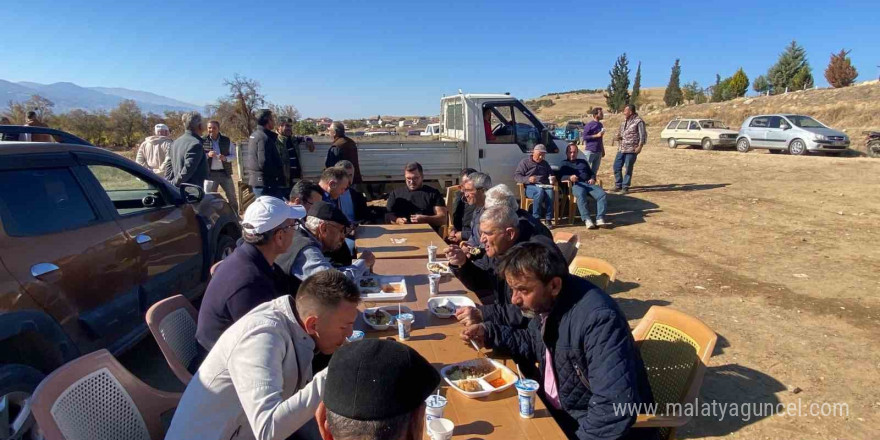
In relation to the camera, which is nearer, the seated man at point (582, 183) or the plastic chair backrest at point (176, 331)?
the plastic chair backrest at point (176, 331)

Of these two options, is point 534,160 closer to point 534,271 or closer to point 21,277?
point 534,271

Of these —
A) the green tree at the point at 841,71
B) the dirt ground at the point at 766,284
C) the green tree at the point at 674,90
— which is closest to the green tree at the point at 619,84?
the green tree at the point at 674,90

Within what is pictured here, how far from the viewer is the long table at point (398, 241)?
4.43 meters

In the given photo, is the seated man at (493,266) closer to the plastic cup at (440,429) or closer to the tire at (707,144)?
the plastic cup at (440,429)

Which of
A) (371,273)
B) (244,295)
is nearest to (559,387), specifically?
(244,295)

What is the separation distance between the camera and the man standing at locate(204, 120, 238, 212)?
26.6ft

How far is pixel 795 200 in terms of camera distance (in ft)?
34.1

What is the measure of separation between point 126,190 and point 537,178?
240 inches

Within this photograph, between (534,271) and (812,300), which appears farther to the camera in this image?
(812,300)

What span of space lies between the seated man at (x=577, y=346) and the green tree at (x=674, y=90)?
53.7 m

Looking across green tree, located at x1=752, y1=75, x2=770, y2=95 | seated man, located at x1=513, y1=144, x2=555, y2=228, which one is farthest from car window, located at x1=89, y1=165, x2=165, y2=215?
green tree, located at x1=752, y1=75, x2=770, y2=95

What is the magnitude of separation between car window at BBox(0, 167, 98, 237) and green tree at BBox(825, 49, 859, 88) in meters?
49.1

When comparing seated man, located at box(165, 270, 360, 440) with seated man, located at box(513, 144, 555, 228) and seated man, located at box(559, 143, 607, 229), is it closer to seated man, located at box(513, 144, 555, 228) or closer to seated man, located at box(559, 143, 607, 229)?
seated man, located at box(513, 144, 555, 228)

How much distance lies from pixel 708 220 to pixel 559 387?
810 cm
